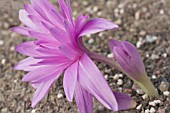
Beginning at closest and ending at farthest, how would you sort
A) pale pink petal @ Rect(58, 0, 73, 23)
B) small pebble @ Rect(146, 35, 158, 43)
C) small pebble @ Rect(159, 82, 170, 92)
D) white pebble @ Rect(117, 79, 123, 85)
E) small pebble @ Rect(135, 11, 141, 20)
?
pale pink petal @ Rect(58, 0, 73, 23), small pebble @ Rect(159, 82, 170, 92), white pebble @ Rect(117, 79, 123, 85), small pebble @ Rect(146, 35, 158, 43), small pebble @ Rect(135, 11, 141, 20)

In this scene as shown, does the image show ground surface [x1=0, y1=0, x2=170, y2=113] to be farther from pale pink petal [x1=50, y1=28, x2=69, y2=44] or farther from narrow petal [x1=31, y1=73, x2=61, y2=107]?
pale pink petal [x1=50, y1=28, x2=69, y2=44]

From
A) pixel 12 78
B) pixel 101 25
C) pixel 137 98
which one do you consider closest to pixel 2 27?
pixel 12 78

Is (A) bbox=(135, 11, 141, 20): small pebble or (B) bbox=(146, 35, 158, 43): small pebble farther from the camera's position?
(A) bbox=(135, 11, 141, 20): small pebble

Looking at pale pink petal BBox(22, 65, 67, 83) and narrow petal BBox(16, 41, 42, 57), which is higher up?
narrow petal BBox(16, 41, 42, 57)

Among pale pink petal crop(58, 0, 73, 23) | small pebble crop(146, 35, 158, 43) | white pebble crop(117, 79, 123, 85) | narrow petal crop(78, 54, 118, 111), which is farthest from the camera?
small pebble crop(146, 35, 158, 43)

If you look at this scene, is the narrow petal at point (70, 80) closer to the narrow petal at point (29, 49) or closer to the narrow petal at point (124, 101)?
the narrow petal at point (29, 49)

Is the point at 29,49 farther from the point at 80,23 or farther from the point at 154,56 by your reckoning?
the point at 154,56

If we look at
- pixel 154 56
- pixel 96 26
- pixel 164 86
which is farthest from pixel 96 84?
pixel 154 56

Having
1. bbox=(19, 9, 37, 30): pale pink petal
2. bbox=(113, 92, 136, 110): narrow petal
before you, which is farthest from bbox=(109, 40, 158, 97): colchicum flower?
bbox=(19, 9, 37, 30): pale pink petal

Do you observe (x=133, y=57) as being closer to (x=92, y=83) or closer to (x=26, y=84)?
(x=92, y=83)
